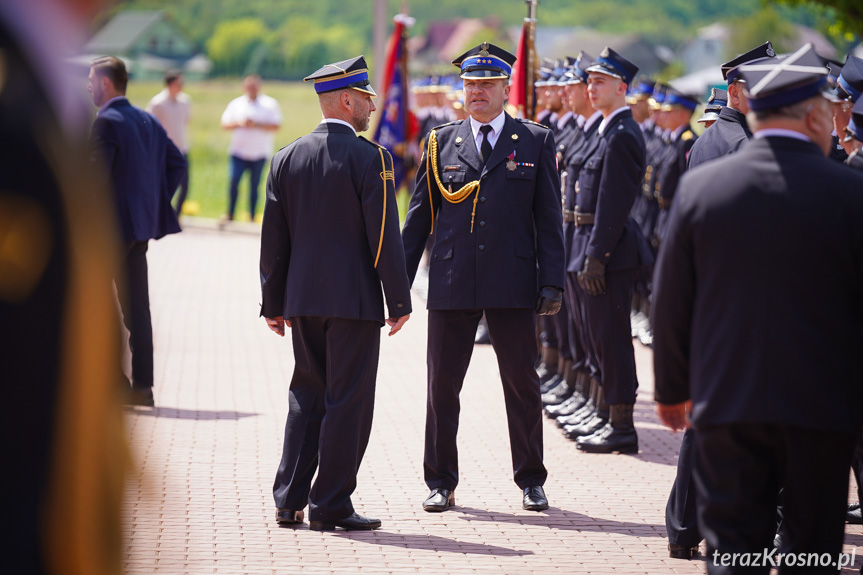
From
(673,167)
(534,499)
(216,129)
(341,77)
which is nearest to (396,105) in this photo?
(673,167)

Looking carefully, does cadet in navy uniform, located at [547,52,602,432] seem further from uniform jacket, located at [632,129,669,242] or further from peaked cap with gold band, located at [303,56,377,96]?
uniform jacket, located at [632,129,669,242]

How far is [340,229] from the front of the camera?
220 inches

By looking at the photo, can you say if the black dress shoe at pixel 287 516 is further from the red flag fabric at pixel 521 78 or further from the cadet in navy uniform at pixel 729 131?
the red flag fabric at pixel 521 78

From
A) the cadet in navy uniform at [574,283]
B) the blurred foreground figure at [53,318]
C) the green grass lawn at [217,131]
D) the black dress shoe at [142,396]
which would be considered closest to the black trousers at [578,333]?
the cadet in navy uniform at [574,283]

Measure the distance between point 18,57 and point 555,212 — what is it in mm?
4994

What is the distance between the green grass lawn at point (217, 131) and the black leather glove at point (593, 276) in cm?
660

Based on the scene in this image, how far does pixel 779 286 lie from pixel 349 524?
2.86m

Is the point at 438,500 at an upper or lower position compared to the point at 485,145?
lower

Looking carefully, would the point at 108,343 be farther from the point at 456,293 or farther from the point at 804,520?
the point at 456,293

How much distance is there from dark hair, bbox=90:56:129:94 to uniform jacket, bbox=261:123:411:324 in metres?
3.05

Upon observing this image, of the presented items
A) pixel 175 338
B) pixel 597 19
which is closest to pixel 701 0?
pixel 597 19

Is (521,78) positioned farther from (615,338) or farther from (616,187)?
(615,338)

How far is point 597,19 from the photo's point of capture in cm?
17150

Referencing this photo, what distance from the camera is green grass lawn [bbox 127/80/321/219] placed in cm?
2878
